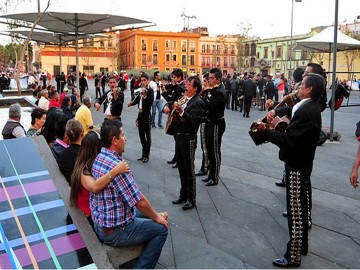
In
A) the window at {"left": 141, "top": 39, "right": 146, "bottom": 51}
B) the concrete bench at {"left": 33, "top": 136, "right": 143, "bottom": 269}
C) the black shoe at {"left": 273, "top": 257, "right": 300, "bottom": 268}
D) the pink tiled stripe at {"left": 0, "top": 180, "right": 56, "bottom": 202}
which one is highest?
the window at {"left": 141, "top": 39, "right": 146, "bottom": 51}

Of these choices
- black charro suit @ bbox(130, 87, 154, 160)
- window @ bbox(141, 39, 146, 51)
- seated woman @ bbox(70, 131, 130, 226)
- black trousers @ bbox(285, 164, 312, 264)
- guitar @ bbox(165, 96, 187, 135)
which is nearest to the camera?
seated woman @ bbox(70, 131, 130, 226)

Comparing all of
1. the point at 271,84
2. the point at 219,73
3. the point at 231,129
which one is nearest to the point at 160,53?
the point at 271,84

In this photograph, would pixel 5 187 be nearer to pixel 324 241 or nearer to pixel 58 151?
pixel 58 151

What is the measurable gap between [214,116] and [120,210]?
3132mm

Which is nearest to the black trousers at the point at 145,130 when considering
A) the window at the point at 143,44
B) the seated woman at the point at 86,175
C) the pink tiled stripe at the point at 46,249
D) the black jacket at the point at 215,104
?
the black jacket at the point at 215,104

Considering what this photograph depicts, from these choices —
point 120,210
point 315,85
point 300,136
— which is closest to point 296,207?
point 300,136

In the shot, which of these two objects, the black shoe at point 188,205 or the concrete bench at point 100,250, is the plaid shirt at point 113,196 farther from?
the black shoe at point 188,205

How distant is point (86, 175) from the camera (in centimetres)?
306

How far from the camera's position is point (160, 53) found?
72688 mm

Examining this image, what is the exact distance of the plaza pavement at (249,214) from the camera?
12.0 ft

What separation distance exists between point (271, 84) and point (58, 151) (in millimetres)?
13753

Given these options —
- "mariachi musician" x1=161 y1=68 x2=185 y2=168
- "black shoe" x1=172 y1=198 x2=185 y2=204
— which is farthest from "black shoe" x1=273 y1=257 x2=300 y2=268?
"mariachi musician" x1=161 y1=68 x2=185 y2=168

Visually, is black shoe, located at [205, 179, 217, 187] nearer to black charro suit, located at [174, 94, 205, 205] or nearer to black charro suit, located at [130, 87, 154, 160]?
black charro suit, located at [174, 94, 205, 205]

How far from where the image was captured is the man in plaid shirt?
287cm
